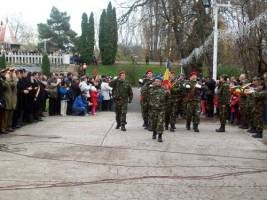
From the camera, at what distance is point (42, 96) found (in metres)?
20.6

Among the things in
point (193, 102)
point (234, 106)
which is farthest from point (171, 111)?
point (234, 106)

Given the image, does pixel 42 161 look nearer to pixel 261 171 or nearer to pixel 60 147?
pixel 60 147

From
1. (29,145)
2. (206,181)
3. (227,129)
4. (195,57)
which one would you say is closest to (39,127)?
(29,145)

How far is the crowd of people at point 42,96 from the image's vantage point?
16.0 m

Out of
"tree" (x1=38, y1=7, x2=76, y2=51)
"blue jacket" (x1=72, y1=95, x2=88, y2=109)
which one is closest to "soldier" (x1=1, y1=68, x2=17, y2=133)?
"blue jacket" (x1=72, y1=95, x2=88, y2=109)

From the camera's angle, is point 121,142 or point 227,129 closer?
point 121,142

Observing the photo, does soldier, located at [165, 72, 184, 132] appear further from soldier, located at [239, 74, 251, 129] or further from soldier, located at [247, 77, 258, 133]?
soldier, located at [247, 77, 258, 133]

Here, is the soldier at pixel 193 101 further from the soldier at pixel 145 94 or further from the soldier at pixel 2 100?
the soldier at pixel 2 100

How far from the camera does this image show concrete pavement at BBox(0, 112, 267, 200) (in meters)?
8.77

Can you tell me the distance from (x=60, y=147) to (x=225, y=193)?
5.61 m

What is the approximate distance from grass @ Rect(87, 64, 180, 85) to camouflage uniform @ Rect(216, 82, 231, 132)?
27.8 metres

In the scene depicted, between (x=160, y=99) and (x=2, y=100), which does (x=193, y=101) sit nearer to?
(x=160, y=99)

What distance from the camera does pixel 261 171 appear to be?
10.7 meters

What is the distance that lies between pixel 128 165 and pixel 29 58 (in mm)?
45116
